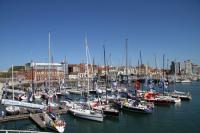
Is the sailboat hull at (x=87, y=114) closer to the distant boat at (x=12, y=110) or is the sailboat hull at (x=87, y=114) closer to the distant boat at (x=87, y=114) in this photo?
the distant boat at (x=87, y=114)

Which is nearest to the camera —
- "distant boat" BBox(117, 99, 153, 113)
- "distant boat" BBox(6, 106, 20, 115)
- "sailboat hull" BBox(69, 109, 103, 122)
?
"sailboat hull" BBox(69, 109, 103, 122)

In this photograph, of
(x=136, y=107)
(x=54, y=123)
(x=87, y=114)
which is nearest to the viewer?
(x=54, y=123)

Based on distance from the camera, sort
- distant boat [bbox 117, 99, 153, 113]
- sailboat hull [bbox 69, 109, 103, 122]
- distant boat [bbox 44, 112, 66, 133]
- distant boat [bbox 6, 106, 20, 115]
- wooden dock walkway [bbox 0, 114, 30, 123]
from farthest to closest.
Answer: distant boat [bbox 117, 99, 153, 113] → distant boat [bbox 6, 106, 20, 115] → sailboat hull [bbox 69, 109, 103, 122] → wooden dock walkway [bbox 0, 114, 30, 123] → distant boat [bbox 44, 112, 66, 133]

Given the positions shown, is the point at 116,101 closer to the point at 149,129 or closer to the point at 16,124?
the point at 149,129

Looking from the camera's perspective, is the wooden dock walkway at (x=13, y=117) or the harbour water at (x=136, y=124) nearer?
the harbour water at (x=136, y=124)

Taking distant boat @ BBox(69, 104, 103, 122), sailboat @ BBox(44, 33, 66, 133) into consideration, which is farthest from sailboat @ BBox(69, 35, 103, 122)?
sailboat @ BBox(44, 33, 66, 133)

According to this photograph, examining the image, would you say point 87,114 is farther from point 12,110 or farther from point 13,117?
point 12,110

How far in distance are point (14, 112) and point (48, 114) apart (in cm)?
740

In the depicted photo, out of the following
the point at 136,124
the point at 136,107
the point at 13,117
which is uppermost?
the point at 136,107

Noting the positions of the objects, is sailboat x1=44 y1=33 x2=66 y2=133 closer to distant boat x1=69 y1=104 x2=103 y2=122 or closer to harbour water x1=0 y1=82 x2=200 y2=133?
harbour water x1=0 y1=82 x2=200 y2=133

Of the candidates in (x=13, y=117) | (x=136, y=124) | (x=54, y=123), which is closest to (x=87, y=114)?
(x=136, y=124)

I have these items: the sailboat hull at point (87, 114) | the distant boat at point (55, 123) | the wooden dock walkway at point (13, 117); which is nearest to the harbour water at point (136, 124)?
the sailboat hull at point (87, 114)

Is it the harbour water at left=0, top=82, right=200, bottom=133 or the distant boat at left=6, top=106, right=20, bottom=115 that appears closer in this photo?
the harbour water at left=0, top=82, right=200, bottom=133

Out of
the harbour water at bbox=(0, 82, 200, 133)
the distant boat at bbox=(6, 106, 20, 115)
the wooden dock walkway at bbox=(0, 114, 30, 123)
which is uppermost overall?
the distant boat at bbox=(6, 106, 20, 115)
